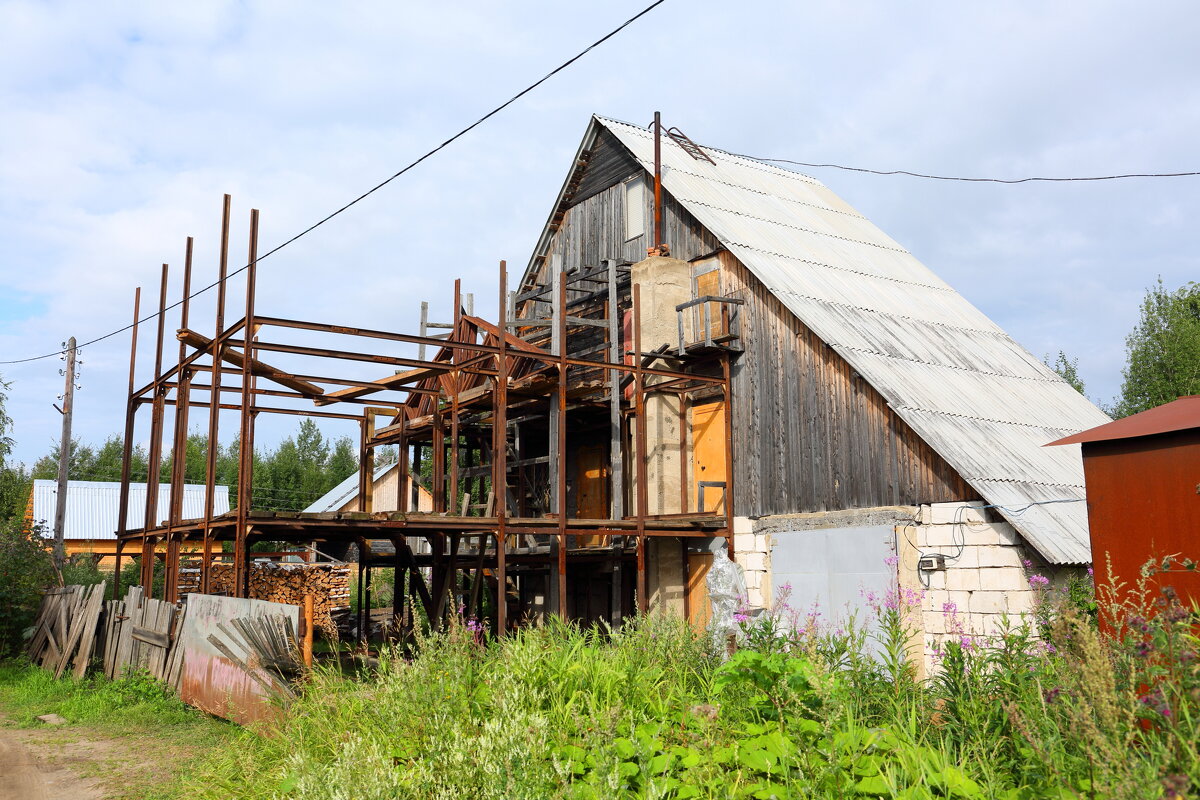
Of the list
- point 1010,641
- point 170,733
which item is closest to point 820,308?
point 1010,641

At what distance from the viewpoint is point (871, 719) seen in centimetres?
570

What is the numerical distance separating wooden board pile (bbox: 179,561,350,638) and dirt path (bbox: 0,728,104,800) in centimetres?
1193

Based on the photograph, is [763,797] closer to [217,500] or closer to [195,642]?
[195,642]

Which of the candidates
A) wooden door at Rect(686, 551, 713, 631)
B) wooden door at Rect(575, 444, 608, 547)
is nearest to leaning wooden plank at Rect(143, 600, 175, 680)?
wooden door at Rect(686, 551, 713, 631)

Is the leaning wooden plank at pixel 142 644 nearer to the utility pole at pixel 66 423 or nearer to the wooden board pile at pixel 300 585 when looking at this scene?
the wooden board pile at pixel 300 585

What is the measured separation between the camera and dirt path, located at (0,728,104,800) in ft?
27.1

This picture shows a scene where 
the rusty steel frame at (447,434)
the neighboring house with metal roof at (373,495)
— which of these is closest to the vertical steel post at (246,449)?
the rusty steel frame at (447,434)

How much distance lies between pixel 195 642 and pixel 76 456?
6812 centimetres

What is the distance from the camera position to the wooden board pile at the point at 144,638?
1233 centimetres

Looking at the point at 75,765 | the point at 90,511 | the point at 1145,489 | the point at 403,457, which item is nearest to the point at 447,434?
the point at 403,457

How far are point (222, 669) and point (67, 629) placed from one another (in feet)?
22.1

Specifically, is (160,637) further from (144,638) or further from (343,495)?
(343,495)

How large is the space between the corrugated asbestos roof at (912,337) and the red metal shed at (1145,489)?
3.84 metres

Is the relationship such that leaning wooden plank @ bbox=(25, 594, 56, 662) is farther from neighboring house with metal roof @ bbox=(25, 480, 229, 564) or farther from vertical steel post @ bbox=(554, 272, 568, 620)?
neighboring house with metal roof @ bbox=(25, 480, 229, 564)
